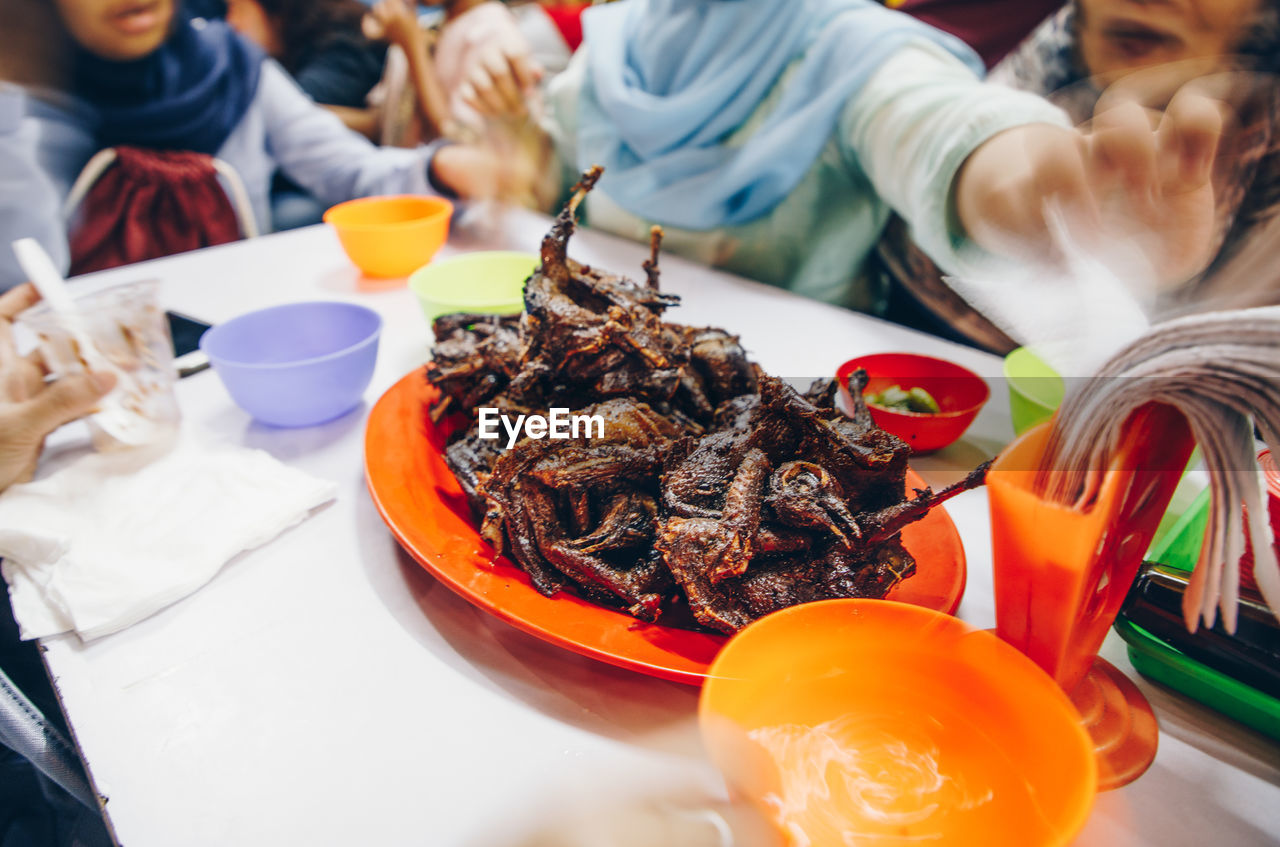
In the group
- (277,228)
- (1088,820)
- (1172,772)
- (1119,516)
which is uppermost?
(1119,516)

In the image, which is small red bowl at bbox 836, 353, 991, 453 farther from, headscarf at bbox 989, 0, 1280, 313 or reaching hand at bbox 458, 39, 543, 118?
reaching hand at bbox 458, 39, 543, 118

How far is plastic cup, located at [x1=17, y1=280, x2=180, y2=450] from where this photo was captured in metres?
0.96

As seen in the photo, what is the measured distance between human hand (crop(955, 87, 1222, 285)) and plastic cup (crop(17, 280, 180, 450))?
123cm

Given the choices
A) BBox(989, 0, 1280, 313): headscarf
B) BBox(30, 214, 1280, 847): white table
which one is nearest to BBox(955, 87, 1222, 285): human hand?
BBox(989, 0, 1280, 313): headscarf

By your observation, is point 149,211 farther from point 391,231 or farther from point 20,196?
point 391,231

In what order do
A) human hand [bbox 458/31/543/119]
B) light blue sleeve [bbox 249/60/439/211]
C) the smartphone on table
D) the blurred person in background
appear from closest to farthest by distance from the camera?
the smartphone on table, human hand [bbox 458/31/543/119], the blurred person in background, light blue sleeve [bbox 249/60/439/211]

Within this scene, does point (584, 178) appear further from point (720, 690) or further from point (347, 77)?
point (347, 77)

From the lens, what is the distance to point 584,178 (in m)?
0.89

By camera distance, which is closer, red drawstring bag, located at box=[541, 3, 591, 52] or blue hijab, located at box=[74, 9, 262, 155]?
red drawstring bag, located at box=[541, 3, 591, 52]

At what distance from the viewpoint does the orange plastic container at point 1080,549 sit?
380 mm

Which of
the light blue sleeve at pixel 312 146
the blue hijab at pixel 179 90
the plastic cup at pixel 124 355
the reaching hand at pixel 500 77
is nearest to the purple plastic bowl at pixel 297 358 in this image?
the plastic cup at pixel 124 355

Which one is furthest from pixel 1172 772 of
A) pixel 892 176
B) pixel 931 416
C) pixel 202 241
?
pixel 202 241

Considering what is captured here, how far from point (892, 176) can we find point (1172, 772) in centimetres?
126

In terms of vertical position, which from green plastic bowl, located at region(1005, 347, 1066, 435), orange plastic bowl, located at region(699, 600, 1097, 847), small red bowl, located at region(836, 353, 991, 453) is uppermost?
green plastic bowl, located at region(1005, 347, 1066, 435)
